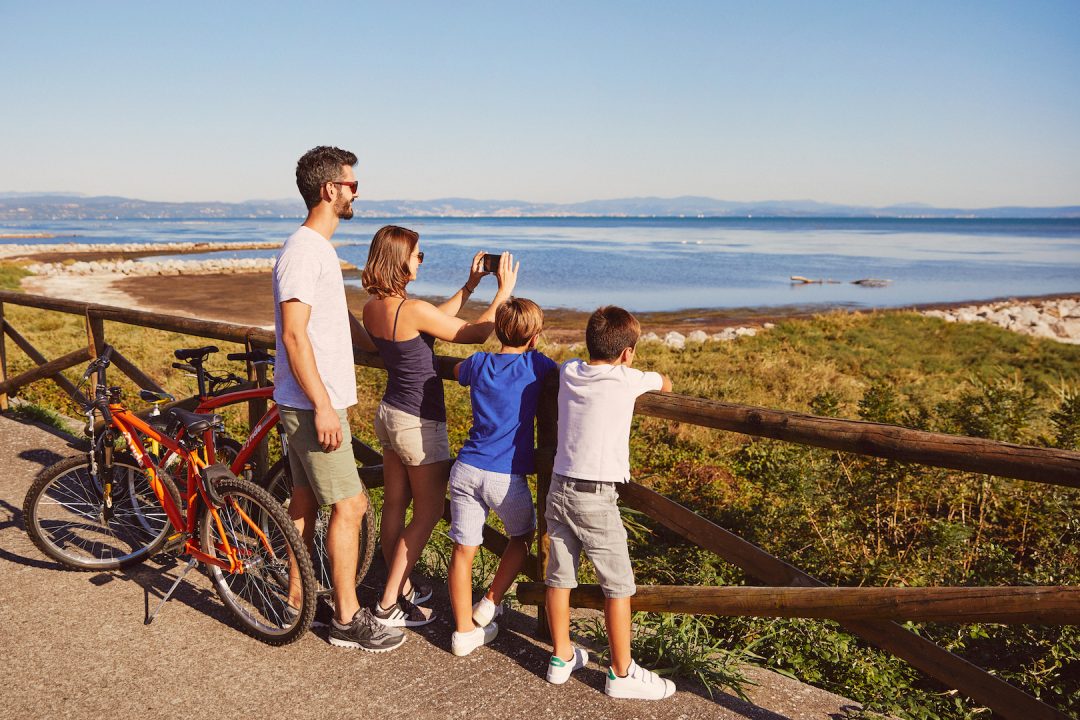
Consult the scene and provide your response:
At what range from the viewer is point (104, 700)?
323 centimetres

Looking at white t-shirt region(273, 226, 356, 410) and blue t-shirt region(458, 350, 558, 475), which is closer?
white t-shirt region(273, 226, 356, 410)

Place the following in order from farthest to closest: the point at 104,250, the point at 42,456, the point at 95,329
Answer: the point at 104,250 → the point at 42,456 → the point at 95,329

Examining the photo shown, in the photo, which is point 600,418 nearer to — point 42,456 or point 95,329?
point 95,329

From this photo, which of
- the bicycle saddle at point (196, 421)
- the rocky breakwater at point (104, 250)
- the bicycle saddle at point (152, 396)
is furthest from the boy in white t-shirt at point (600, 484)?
the rocky breakwater at point (104, 250)

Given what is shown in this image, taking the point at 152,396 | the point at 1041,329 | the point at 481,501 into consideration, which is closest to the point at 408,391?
the point at 481,501

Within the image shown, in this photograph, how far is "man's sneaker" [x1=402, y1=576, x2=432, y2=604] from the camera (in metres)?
3.98

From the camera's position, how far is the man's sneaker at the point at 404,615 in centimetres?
376

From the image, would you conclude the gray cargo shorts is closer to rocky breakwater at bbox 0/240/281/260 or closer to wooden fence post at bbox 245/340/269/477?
wooden fence post at bbox 245/340/269/477

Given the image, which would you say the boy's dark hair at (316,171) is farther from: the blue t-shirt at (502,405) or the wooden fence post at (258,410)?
the wooden fence post at (258,410)

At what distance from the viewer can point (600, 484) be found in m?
→ 3.13

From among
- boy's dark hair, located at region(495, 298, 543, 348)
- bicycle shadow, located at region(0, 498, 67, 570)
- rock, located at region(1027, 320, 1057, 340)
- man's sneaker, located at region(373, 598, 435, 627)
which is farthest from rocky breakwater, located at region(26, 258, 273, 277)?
boy's dark hair, located at region(495, 298, 543, 348)

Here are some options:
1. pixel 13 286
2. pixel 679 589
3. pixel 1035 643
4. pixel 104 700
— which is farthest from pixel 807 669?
pixel 13 286

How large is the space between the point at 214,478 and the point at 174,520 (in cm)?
53

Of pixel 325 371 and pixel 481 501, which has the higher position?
pixel 325 371
